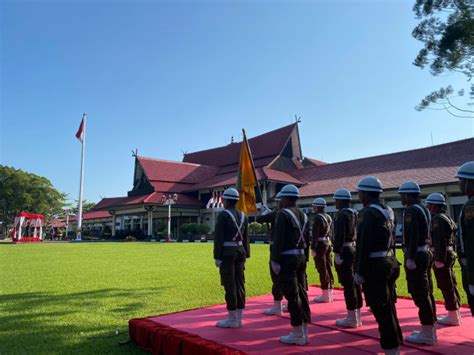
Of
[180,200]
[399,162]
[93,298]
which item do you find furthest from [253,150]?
[93,298]

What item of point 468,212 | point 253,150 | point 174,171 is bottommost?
point 468,212

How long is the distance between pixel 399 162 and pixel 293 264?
75.0 ft

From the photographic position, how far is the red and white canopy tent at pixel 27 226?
3219 centimetres

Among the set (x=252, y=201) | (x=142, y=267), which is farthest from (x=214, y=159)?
(x=252, y=201)

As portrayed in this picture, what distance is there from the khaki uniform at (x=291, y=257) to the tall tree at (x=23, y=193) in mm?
45358

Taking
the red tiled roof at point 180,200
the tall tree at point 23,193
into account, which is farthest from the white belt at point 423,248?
the tall tree at point 23,193

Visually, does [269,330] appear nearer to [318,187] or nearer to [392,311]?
[392,311]

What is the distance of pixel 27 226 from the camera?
34.8 meters

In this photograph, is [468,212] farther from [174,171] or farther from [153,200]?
[174,171]

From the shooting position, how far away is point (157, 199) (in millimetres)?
30875

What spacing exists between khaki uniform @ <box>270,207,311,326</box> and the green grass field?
1.92m

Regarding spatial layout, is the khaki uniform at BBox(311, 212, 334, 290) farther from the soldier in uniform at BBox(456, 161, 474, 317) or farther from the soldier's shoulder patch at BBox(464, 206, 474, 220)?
the soldier's shoulder patch at BBox(464, 206, 474, 220)

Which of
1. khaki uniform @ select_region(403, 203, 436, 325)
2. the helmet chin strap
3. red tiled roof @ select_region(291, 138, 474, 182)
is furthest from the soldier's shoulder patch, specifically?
red tiled roof @ select_region(291, 138, 474, 182)

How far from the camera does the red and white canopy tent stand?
3219cm
